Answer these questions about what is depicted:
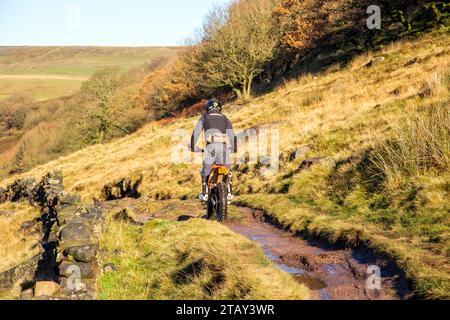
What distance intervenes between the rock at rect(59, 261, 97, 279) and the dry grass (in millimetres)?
4660

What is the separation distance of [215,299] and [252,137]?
16.4m

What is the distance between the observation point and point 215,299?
17.1ft

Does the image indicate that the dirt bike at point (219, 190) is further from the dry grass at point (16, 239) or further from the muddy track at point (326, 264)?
the dry grass at point (16, 239)

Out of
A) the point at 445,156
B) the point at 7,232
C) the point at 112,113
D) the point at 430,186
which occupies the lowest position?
the point at 7,232

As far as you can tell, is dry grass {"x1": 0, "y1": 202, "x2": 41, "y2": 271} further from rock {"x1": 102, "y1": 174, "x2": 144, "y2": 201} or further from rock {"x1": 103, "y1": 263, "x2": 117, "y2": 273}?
rock {"x1": 103, "y1": 263, "x2": 117, "y2": 273}

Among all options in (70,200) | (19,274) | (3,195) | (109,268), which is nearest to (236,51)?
(3,195)

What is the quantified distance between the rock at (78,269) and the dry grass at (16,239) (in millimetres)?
4660

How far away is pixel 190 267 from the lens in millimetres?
6520

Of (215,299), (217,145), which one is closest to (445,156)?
(217,145)

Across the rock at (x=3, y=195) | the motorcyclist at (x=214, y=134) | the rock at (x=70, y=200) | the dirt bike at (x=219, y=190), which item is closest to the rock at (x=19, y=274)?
the dirt bike at (x=219, y=190)

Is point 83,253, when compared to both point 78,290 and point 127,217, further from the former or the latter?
point 127,217

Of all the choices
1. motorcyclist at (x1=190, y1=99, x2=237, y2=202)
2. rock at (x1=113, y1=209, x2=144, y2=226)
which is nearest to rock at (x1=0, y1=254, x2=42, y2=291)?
rock at (x1=113, y1=209, x2=144, y2=226)

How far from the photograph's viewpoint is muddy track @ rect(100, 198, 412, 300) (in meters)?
5.53
